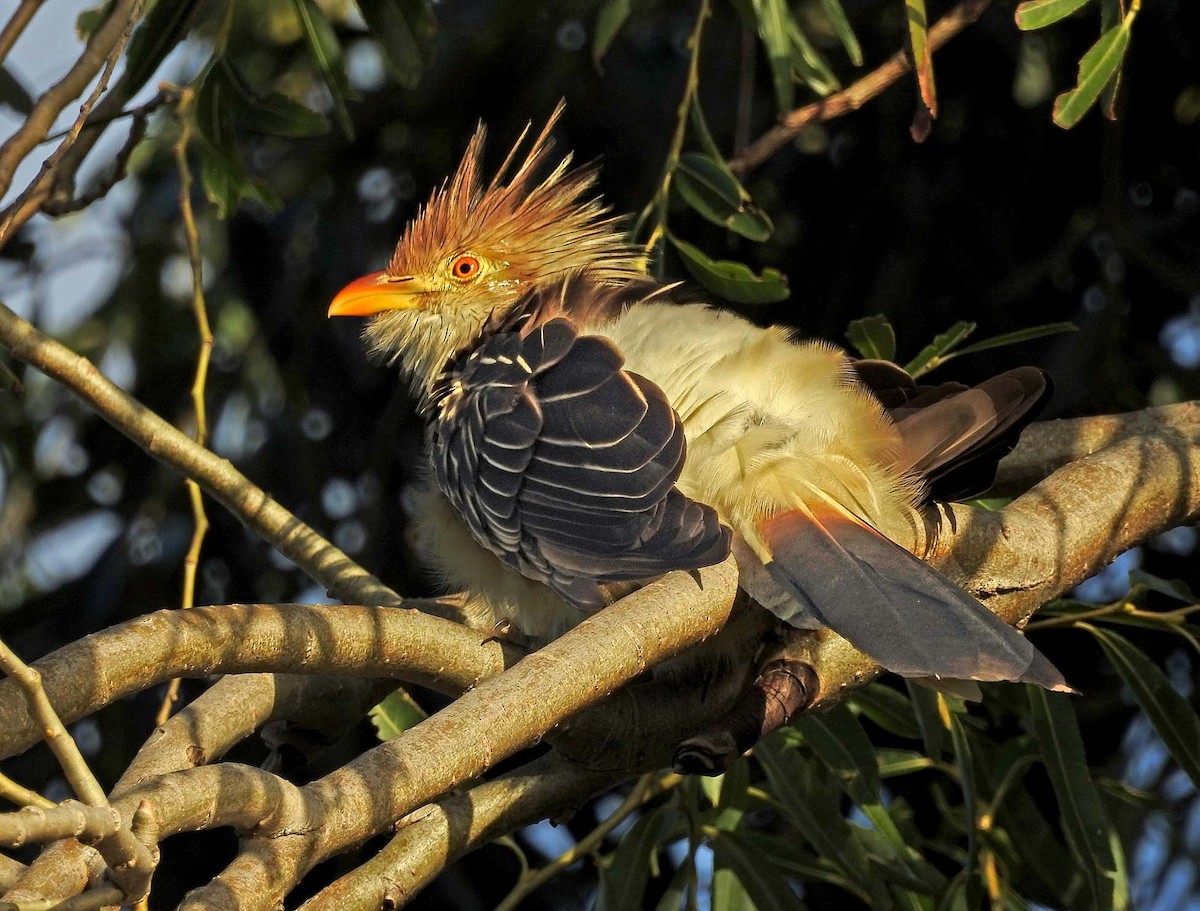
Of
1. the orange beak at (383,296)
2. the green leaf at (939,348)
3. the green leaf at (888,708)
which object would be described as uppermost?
the orange beak at (383,296)

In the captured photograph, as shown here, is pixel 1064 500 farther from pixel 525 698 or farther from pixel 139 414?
pixel 139 414

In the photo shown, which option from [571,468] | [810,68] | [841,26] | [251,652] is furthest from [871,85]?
[251,652]

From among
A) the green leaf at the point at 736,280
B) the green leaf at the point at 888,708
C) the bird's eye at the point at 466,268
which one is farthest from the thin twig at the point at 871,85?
the green leaf at the point at 888,708

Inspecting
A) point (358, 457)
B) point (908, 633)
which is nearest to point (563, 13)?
point (358, 457)

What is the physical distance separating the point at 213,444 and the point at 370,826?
2649 millimetres

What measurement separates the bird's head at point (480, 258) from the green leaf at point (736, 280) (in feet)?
0.59

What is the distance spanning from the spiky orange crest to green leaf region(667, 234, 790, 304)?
17cm

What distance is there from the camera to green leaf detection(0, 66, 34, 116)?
342 centimetres

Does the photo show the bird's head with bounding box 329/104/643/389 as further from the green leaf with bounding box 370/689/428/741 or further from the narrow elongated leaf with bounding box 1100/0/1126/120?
the narrow elongated leaf with bounding box 1100/0/1126/120

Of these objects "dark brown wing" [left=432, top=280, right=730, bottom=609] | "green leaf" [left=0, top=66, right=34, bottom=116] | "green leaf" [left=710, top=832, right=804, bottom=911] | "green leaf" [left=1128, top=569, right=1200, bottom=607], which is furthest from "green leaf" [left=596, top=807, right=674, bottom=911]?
"green leaf" [left=0, top=66, right=34, bottom=116]

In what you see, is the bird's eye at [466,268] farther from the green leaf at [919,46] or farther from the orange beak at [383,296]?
the green leaf at [919,46]

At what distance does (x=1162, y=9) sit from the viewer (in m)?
3.96

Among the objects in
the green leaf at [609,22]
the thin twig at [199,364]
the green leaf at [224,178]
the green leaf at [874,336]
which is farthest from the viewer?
the green leaf at [609,22]

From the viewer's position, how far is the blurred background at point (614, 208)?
4004mm
